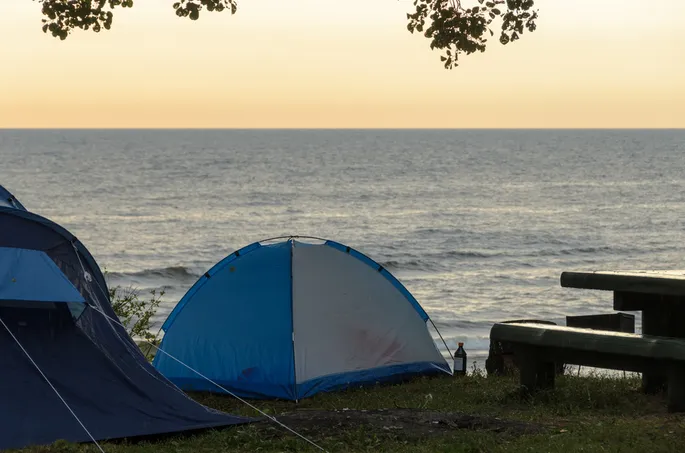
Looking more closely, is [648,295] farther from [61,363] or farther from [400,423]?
[61,363]

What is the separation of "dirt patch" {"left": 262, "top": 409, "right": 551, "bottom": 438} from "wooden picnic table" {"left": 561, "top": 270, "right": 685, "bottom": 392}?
1.88m

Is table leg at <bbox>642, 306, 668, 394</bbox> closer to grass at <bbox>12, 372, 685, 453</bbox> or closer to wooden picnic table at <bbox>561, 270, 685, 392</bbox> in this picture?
wooden picnic table at <bbox>561, 270, 685, 392</bbox>

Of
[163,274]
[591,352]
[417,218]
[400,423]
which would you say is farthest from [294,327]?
[417,218]

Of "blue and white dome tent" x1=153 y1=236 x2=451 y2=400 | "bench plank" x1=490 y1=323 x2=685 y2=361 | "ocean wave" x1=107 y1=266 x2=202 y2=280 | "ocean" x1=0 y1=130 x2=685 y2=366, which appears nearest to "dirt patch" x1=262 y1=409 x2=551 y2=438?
"bench plank" x1=490 y1=323 x2=685 y2=361

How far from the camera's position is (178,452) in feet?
26.5

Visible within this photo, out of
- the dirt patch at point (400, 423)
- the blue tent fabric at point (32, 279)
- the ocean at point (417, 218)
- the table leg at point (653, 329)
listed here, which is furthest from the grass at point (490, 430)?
the ocean at point (417, 218)

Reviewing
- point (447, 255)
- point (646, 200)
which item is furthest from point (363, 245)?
point (646, 200)

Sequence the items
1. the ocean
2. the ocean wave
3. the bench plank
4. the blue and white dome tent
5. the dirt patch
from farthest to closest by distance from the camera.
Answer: the ocean wave, the ocean, the blue and white dome tent, the bench plank, the dirt patch

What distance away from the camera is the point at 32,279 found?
860 centimetres

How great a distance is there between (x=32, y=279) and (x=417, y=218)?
154 ft

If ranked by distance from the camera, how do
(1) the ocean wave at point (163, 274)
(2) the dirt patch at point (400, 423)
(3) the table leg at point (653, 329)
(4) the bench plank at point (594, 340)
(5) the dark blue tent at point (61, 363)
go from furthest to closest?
(1) the ocean wave at point (163, 274) → (3) the table leg at point (653, 329) → (4) the bench plank at point (594, 340) → (2) the dirt patch at point (400, 423) → (5) the dark blue tent at point (61, 363)

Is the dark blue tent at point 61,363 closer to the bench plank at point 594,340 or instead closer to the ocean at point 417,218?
the bench plank at point 594,340

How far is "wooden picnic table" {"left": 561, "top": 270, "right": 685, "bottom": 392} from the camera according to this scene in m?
9.71

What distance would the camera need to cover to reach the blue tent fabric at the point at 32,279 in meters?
8.45
